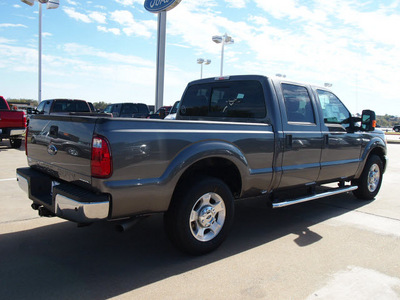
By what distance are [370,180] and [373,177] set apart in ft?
0.40

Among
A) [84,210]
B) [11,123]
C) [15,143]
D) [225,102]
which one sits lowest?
[15,143]

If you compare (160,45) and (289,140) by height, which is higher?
(160,45)

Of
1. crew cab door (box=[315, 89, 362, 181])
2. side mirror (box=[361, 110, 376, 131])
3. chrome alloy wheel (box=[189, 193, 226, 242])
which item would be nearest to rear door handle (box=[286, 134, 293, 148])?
crew cab door (box=[315, 89, 362, 181])

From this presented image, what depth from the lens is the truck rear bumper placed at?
2693mm

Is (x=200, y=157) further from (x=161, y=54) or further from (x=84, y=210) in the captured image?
(x=161, y=54)

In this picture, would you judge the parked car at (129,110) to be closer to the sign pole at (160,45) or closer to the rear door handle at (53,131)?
the sign pole at (160,45)

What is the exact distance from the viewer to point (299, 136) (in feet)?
14.0

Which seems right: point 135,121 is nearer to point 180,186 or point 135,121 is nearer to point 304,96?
point 180,186

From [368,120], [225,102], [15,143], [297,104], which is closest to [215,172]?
[225,102]

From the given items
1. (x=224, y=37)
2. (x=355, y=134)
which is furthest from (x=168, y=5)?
(x=355, y=134)

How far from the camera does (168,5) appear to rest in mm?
20625

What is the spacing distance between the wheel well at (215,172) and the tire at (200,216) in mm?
114

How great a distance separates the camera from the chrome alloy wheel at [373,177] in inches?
234

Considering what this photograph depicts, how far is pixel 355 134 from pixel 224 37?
939 inches
